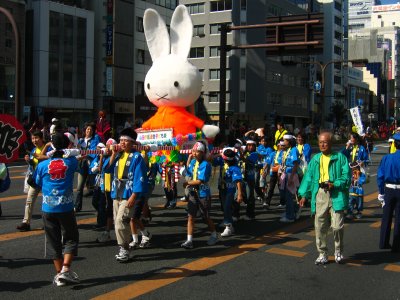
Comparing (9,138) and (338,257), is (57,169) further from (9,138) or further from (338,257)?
(338,257)

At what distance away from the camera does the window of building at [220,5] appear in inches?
2028

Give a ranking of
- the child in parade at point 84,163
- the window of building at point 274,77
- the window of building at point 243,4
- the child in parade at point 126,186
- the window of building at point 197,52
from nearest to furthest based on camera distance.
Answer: the child in parade at point 126,186 → the child in parade at point 84,163 → the window of building at point 243,4 → the window of building at point 197,52 → the window of building at point 274,77

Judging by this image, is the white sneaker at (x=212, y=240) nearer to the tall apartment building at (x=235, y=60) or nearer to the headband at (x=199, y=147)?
the headband at (x=199, y=147)

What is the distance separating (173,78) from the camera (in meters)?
8.16

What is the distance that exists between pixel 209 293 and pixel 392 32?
116 metres

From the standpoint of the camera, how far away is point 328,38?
7500 centimetres

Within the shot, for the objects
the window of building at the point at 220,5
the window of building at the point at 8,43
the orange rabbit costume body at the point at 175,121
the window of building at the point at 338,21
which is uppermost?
the window of building at the point at 338,21

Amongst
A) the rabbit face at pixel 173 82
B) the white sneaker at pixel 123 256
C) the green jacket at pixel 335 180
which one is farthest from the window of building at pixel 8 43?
the green jacket at pixel 335 180

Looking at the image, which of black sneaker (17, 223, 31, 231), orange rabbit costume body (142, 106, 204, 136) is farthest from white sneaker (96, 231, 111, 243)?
orange rabbit costume body (142, 106, 204, 136)

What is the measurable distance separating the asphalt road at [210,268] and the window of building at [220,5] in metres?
46.9

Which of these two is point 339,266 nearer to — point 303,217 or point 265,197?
point 303,217

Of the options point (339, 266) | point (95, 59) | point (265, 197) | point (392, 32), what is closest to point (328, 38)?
point (392, 32)

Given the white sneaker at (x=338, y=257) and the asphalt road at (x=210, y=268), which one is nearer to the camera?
the asphalt road at (x=210, y=268)

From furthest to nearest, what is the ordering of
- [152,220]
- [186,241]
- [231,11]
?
[231,11]
[152,220]
[186,241]
